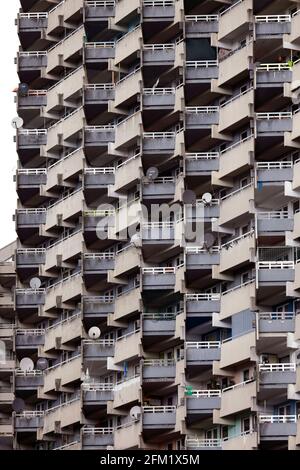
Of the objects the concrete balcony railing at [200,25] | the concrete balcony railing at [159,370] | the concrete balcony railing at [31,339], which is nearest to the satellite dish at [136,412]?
the concrete balcony railing at [159,370]

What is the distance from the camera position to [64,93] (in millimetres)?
138000

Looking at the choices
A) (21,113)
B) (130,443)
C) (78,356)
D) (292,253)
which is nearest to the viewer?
(292,253)

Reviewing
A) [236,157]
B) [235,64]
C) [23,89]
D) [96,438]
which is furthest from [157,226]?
[23,89]

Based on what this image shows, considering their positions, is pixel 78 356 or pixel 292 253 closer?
pixel 292 253

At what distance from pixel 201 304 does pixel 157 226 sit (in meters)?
6.11

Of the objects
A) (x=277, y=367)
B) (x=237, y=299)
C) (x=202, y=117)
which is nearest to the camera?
(x=277, y=367)

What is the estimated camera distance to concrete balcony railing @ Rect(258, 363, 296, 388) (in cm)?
11344

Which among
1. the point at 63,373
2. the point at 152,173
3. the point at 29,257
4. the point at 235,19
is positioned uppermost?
the point at 235,19

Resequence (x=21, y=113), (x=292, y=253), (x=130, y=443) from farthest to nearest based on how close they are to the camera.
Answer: (x=21, y=113)
(x=130, y=443)
(x=292, y=253)

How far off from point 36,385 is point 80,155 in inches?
545

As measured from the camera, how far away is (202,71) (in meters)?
125

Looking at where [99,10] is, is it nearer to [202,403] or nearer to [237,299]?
[237,299]

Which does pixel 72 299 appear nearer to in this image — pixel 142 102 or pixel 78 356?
pixel 78 356

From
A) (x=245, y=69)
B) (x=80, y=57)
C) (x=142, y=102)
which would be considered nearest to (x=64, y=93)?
(x=80, y=57)
